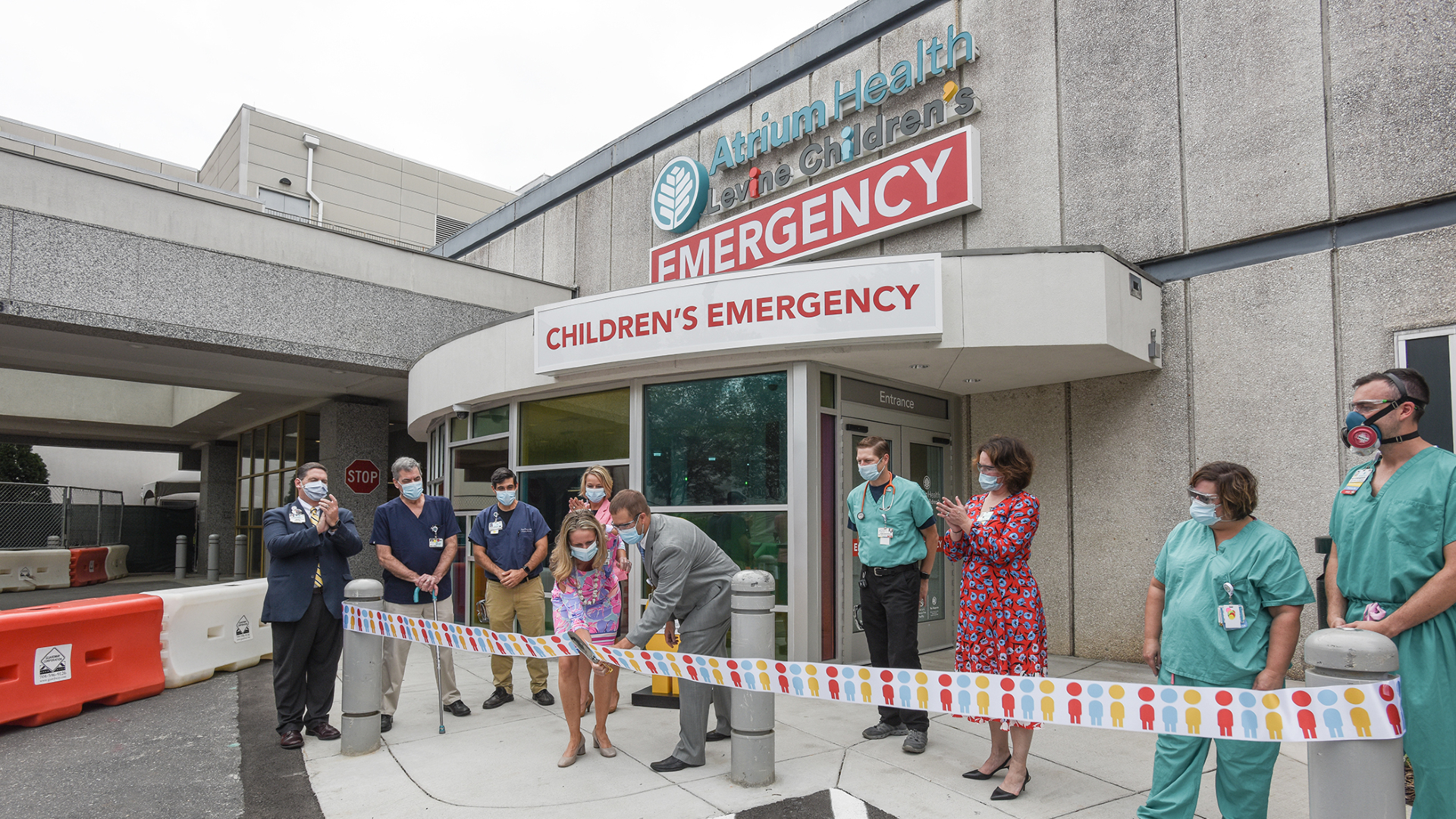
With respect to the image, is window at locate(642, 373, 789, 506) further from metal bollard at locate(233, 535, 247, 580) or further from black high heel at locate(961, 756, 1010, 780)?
metal bollard at locate(233, 535, 247, 580)

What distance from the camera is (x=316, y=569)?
5.49 meters

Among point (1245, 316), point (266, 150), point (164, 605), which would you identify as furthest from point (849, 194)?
point (266, 150)

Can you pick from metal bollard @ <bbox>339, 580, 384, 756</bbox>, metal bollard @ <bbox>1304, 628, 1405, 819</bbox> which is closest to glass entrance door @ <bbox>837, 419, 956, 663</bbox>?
metal bollard @ <bbox>339, 580, 384, 756</bbox>

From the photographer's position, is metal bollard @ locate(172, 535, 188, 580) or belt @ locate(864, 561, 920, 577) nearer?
belt @ locate(864, 561, 920, 577)

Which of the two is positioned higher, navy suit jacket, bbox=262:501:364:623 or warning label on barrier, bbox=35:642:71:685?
navy suit jacket, bbox=262:501:364:623

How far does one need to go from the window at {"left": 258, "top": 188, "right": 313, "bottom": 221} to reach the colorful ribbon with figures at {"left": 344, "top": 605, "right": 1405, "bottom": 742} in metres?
25.7

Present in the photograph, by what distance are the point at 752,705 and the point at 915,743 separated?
3.76ft

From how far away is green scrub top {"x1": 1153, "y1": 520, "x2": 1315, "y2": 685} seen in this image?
10.5 feet

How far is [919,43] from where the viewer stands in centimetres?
927

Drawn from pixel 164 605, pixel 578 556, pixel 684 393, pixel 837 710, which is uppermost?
pixel 684 393

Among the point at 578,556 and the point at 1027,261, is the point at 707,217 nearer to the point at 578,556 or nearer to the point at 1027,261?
the point at 1027,261

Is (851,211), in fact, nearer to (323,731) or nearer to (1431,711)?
(323,731)

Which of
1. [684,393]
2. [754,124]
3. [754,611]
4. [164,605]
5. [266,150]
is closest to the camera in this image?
[754,611]

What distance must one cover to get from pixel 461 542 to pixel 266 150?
24.4 metres
